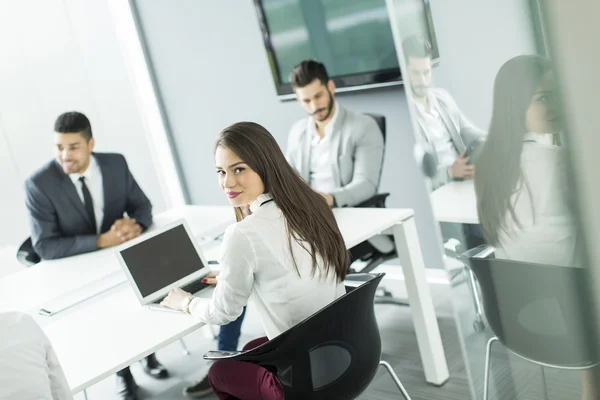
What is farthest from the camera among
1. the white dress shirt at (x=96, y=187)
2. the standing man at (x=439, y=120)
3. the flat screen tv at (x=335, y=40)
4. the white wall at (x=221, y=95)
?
the white wall at (x=221, y=95)

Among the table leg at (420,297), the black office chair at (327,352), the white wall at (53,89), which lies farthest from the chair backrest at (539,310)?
the white wall at (53,89)

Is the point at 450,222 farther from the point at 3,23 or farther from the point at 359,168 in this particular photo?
the point at 3,23

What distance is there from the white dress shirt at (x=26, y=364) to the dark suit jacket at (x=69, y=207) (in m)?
1.49

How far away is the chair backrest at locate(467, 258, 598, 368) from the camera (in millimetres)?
420

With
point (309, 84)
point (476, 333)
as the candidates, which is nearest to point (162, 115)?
point (309, 84)

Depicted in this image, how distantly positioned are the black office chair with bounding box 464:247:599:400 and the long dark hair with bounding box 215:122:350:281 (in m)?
1.38

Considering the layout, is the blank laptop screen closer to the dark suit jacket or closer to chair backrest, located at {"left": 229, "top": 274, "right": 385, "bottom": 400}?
chair backrest, located at {"left": 229, "top": 274, "right": 385, "bottom": 400}

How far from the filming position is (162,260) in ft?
7.82

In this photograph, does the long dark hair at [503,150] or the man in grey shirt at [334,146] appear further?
the man in grey shirt at [334,146]

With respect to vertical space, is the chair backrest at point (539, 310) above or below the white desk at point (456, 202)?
below

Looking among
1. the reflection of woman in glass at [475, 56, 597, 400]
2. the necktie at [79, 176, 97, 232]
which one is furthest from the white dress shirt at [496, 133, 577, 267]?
the necktie at [79, 176, 97, 232]

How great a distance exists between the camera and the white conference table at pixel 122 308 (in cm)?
194

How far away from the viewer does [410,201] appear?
3.85 metres

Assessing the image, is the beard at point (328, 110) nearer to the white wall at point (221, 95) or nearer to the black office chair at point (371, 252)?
the white wall at point (221, 95)
